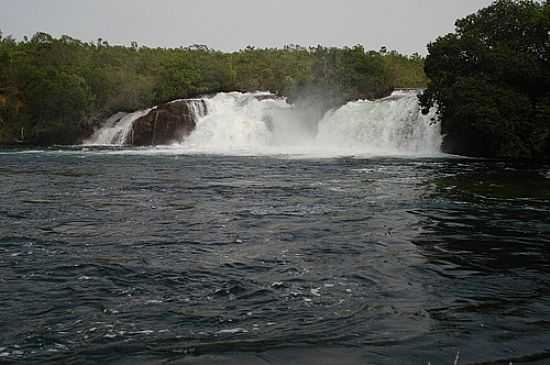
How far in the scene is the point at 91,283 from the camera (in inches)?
281

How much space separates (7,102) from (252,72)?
2664 cm

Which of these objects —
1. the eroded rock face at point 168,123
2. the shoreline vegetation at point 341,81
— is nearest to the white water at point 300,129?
the eroded rock face at point 168,123

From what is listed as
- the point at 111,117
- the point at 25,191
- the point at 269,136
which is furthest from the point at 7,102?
the point at 25,191

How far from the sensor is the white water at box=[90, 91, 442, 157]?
1241 inches

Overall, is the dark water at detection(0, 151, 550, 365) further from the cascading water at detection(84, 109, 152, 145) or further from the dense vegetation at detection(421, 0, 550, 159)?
the cascading water at detection(84, 109, 152, 145)

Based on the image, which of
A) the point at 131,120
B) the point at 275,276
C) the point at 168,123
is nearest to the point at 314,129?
the point at 168,123

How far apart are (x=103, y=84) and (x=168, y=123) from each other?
1143cm

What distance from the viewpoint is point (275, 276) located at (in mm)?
7598

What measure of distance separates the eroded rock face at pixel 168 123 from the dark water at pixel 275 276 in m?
25.4

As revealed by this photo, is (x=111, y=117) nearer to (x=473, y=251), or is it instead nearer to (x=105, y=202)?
(x=105, y=202)

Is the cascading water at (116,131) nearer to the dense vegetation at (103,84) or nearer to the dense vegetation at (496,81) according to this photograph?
the dense vegetation at (103,84)

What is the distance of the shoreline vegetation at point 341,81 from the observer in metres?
25.6

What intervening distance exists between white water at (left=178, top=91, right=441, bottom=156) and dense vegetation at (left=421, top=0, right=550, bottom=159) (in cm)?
232

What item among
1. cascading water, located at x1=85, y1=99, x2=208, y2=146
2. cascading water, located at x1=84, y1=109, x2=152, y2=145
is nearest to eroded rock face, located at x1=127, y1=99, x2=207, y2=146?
cascading water, located at x1=85, y1=99, x2=208, y2=146
